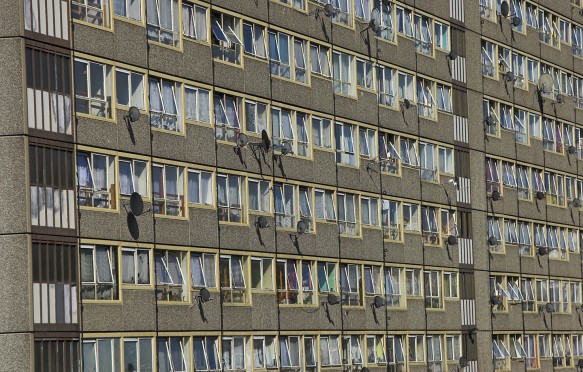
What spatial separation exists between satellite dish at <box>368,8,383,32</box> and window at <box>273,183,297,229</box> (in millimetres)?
9982

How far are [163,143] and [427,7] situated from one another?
24.4 m

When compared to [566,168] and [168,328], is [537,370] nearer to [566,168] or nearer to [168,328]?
[566,168]

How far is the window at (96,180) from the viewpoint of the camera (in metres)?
47.9

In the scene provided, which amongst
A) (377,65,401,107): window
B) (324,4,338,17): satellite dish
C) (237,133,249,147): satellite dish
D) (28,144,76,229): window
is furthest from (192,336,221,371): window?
(377,65,401,107): window

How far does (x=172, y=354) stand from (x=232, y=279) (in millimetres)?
4909

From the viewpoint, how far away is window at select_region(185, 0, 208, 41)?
Result: 5431 centimetres

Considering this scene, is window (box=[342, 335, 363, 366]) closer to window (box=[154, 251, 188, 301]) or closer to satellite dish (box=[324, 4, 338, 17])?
window (box=[154, 251, 188, 301])

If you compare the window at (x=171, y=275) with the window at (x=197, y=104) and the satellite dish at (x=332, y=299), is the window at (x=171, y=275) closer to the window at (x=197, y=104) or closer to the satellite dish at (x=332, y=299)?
the window at (x=197, y=104)

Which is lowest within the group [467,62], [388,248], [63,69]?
[388,248]

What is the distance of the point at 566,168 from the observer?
3450 inches

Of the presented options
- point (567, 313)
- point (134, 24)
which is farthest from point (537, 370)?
point (134, 24)

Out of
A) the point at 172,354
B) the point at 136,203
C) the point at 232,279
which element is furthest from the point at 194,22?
the point at 172,354

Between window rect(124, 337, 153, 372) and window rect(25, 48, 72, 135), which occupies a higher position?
window rect(25, 48, 72, 135)

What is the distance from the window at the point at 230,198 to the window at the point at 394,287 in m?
12.4
